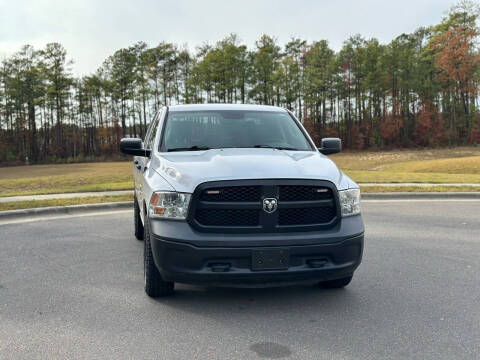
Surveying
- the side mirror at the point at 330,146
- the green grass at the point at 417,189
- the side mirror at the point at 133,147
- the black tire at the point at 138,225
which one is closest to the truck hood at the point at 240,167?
the side mirror at the point at 133,147

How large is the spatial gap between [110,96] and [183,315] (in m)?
78.1

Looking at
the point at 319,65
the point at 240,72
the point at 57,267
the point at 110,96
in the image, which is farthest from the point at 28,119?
the point at 57,267

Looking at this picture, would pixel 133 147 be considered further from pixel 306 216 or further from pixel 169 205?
pixel 306 216

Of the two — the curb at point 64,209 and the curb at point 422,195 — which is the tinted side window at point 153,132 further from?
the curb at point 422,195

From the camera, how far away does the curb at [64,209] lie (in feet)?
33.3

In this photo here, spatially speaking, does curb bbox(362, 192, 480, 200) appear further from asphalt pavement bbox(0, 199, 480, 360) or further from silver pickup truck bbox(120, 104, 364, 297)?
silver pickup truck bbox(120, 104, 364, 297)

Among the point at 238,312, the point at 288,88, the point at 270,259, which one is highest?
the point at 288,88

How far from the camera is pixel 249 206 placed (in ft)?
13.0

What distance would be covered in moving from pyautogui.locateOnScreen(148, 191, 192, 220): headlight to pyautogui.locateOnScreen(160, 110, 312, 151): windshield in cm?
111

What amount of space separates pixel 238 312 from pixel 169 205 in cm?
114

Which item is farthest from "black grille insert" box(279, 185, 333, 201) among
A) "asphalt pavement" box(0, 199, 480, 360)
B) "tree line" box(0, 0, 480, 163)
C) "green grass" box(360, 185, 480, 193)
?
"tree line" box(0, 0, 480, 163)

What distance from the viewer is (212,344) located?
11.5 feet

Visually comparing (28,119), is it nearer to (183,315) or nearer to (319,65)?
(319,65)

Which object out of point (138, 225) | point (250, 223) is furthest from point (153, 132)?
point (250, 223)
